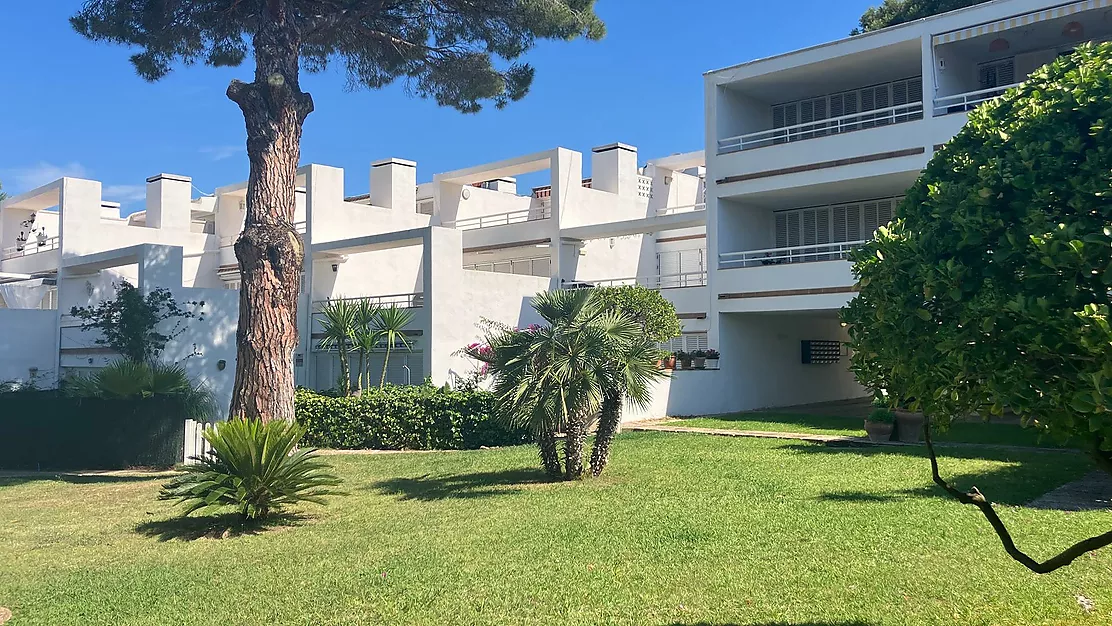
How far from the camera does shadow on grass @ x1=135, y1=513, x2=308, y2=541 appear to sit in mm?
10578

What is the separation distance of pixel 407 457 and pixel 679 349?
12.3 m

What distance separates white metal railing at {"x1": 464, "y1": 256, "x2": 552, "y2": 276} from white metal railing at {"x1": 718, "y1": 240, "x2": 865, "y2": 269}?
815 centimetres

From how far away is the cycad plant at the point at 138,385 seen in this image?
17.8m

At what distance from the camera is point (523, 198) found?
1451 inches

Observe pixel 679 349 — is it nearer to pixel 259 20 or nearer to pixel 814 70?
pixel 814 70

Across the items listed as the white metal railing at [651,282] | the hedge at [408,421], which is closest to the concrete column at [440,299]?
the hedge at [408,421]

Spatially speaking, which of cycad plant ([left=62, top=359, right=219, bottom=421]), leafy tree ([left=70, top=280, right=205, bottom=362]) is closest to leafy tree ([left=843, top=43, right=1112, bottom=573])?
cycad plant ([left=62, top=359, right=219, bottom=421])

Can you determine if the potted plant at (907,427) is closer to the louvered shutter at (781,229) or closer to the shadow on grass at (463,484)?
the shadow on grass at (463,484)

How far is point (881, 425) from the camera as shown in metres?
17.1

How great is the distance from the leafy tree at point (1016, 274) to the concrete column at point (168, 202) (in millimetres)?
33247

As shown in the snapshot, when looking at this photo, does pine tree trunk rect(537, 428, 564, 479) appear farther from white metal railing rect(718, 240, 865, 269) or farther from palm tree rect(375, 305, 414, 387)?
white metal railing rect(718, 240, 865, 269)

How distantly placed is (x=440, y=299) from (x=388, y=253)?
8892mm

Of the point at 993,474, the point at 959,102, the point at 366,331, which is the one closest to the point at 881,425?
the point at 993,474

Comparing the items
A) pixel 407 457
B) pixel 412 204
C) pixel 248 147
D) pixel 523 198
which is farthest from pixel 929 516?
pixel 523 198
